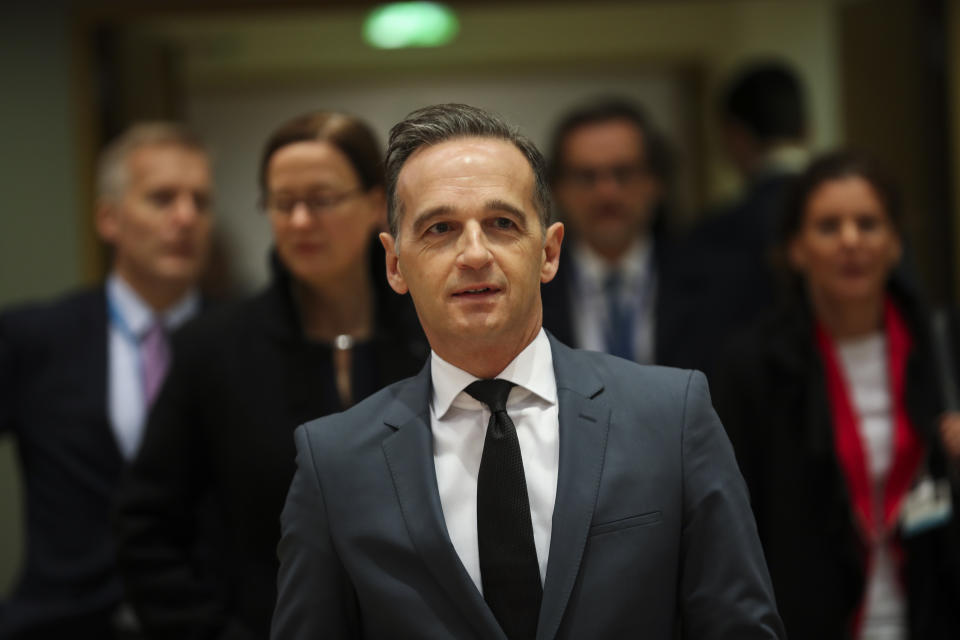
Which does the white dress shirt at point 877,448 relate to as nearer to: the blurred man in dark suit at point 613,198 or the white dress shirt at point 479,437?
the blurred man in dark suit at point 613,198

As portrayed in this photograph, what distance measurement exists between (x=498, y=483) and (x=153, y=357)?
5.06 ft

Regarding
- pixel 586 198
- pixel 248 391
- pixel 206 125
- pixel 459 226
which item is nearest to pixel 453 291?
pixel 459 226

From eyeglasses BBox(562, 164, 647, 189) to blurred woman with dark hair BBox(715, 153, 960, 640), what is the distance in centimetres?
A: 53

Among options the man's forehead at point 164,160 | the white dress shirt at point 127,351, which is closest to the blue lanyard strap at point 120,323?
the white dress shirt at point 127,351

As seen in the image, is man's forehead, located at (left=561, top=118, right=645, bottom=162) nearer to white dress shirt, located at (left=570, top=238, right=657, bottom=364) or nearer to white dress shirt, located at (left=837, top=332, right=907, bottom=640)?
white dress shirt, located at (left=570, top=238, right=657, bottom=364)

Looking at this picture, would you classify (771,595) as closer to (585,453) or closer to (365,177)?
(585,453)

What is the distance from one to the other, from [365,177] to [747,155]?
235 cm

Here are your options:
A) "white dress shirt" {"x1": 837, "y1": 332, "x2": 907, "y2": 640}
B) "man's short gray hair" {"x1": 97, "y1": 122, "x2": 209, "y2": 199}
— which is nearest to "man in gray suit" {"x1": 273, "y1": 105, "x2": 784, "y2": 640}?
"white dress shirt" {"x1": 837, "y1": 332, "x2": 907, "y2": 640}

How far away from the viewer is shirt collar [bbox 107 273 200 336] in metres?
2.67

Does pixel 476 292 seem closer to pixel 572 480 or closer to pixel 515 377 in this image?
pixel 515 377

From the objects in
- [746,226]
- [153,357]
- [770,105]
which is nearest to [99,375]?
[153,357]

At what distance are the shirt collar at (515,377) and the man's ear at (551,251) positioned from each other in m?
0.08

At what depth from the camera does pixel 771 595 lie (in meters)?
1.29

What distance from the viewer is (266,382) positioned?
1792mm
